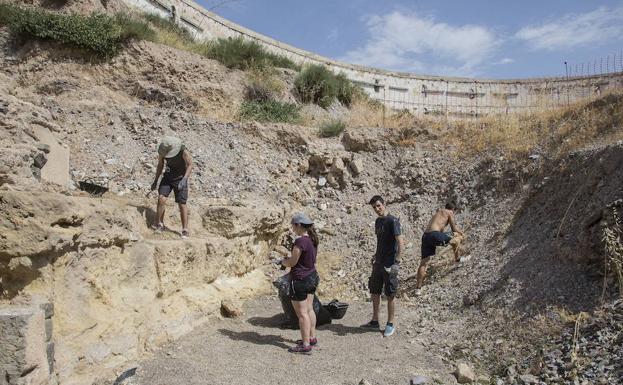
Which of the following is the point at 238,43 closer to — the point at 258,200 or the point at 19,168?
the point at 258,200

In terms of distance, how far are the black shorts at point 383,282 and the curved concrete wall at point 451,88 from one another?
1423 cm

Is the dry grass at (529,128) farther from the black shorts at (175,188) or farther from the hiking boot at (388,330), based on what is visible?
the black shorts at (175,188)

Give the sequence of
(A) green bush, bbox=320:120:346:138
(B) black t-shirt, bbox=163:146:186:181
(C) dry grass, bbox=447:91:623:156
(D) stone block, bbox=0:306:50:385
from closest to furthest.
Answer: (D) stone block, bbox=0:306:50:385, (B) black t-shirt, bbox=163:146:186:181, (C) dry grass, bbox=447:91:623:156, (A) green bush, bbox=320:120:346:138

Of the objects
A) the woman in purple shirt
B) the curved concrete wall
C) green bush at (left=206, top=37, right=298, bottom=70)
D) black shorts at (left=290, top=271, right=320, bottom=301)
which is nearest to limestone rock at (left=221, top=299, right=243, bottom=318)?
the woman in purple shirt

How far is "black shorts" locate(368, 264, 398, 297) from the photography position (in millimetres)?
5973

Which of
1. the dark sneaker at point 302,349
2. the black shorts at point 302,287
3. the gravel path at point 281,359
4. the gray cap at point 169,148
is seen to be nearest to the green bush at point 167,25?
the gray cap at point 169,148

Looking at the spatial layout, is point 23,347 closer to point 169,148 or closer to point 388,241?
point 169,148

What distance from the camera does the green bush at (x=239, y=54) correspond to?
1483 centimetres

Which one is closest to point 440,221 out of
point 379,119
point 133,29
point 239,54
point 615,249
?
point 615,249

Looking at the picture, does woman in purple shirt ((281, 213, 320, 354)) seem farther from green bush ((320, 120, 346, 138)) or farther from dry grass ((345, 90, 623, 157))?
green bush ((320, 120, 346, 138))

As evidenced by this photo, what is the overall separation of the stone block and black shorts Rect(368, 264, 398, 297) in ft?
12.3

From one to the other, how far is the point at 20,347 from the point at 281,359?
8.25 feet

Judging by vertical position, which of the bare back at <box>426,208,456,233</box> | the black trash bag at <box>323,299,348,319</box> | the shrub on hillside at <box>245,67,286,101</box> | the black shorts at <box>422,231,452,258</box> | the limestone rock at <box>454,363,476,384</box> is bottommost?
the limestone rock at <box>454,363,476,384</box>

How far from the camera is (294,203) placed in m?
10.6
